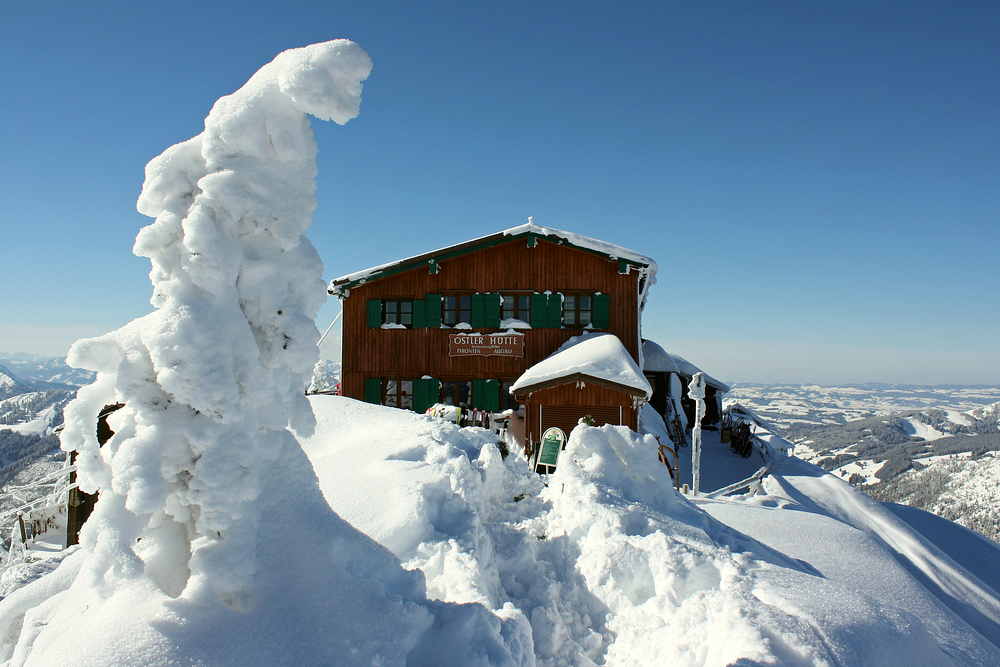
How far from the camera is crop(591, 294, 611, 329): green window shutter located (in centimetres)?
1677

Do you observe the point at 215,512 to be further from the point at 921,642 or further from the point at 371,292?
the point at 371,292

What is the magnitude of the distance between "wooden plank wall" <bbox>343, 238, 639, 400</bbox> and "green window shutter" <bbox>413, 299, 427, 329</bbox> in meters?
0.20

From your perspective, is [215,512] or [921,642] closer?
[215,512]

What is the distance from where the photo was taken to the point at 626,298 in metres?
16.9

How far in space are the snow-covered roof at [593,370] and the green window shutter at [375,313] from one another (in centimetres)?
615

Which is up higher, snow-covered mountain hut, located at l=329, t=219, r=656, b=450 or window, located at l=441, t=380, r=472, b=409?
snow-covered mountain hut, located at l=329, t=219, r=656, b=450

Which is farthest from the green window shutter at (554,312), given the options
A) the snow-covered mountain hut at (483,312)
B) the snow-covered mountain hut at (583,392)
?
the snow-covered mountain hut at (583,392)

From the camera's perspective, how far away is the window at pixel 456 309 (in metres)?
17.4

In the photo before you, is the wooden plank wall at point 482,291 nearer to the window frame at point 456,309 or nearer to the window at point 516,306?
the window frame at point 456,309

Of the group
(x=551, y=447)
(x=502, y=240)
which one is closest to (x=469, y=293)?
(x=502, y=240)

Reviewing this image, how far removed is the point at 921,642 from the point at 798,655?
1.60 m

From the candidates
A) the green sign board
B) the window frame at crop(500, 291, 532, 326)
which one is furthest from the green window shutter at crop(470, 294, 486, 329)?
the green sign board

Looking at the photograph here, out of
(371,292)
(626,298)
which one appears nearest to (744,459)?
(626,298)

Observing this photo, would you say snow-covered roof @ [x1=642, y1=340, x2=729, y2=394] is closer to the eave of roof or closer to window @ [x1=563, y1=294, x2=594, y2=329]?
window @ [x1=563, y1=294, x2=594, y2=329]
